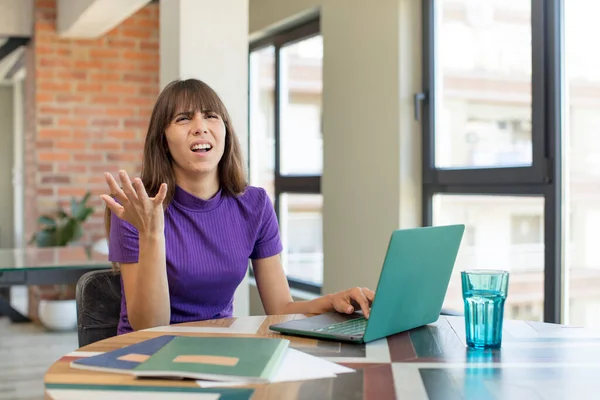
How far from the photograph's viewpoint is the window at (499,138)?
10.3ft

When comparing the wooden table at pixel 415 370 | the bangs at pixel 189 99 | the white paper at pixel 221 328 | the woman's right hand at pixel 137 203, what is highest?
the bangs at pixel 189 99

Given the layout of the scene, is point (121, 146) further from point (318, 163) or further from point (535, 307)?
point (535, 307)

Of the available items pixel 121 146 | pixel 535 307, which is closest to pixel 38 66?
pixel 121 146

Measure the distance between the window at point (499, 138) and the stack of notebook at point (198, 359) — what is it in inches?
81.2

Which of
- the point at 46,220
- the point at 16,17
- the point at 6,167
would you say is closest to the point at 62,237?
the point at 46,220

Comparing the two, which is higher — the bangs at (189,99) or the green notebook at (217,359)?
the bangs at (189,99)

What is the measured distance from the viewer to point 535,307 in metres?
3.26

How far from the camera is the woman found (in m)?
1.81

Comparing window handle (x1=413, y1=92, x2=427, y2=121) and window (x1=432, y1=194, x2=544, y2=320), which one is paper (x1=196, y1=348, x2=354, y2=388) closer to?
window (x1=432, y1=194, x2=544, y2=320)

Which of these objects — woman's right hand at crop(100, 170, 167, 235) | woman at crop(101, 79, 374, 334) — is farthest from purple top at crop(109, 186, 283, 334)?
woman's right hand at crop(100, 170, 167, 235)

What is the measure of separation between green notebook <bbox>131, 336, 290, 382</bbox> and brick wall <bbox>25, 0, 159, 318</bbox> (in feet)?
15.4

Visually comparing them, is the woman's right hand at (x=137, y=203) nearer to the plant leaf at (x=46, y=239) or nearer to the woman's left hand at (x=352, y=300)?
the woman's left hand at (x=352, y=300)

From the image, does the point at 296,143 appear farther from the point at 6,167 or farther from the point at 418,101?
the point at 6,167

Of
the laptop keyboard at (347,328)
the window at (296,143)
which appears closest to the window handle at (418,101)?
the window at (296,143)
